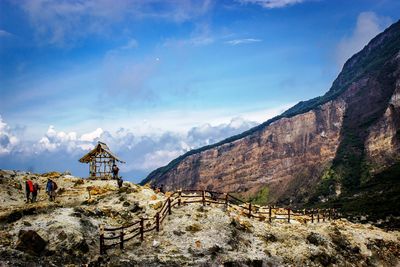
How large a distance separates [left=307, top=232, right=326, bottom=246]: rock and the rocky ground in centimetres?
4

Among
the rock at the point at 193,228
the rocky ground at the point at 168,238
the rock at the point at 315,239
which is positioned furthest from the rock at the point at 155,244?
the rock at the point at 315,239

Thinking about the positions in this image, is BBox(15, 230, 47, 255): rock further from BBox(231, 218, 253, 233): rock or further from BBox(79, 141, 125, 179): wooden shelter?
BBox(79, 141, 125, 179): wooden shelter

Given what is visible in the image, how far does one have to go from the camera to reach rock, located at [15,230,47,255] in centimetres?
2547

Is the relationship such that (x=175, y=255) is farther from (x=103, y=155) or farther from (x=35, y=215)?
(x=103, y=155)

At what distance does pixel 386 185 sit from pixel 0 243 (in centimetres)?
15718

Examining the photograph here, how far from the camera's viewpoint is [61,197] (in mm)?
42062

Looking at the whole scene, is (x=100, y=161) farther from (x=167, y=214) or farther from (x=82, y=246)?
(x=82, y=246)

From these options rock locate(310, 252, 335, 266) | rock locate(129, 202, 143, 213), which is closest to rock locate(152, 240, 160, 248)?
rock locate(129, 202, 143, 213)

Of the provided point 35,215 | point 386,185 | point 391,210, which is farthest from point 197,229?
point 386,185

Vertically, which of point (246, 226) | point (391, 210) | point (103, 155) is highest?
point (103, 155)

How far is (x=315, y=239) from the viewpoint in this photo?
36656mm

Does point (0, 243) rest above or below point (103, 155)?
below

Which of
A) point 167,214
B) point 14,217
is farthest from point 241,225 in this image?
point 14,217

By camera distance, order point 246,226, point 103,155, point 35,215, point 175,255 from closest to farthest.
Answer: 1. point 175,255
2. point 35,215
3. point 246,226
4. point 103,155
